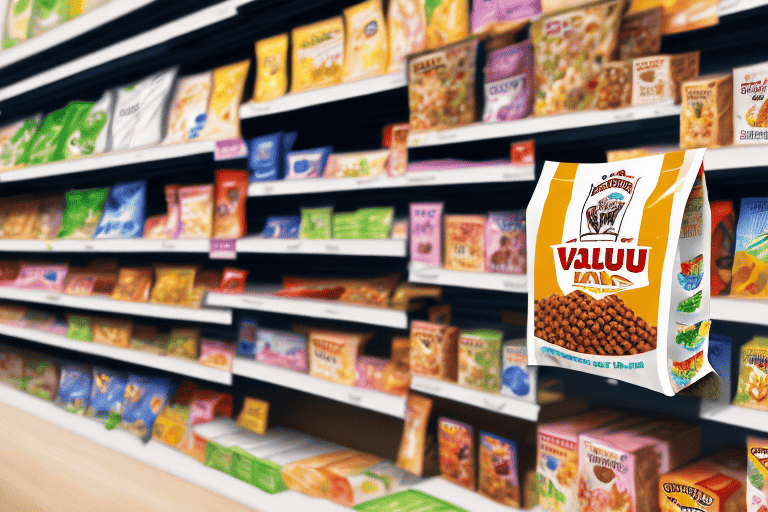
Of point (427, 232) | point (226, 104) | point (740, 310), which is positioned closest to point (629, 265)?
point (740, 310)

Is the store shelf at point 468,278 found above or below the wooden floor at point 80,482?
above

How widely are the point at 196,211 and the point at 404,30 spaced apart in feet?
4.17

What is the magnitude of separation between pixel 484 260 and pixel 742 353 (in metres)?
0.72

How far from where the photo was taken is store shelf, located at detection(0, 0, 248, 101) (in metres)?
2.26

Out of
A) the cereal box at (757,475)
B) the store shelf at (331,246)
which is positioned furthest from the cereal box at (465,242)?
the cereal box at (757,475)

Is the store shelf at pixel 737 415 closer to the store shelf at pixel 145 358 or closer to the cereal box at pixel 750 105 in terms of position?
the cereal box at pixel 750 105

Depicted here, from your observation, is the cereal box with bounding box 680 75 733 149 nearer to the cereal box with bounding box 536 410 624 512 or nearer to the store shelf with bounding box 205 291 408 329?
the cereal box with bounding box 536 410 624 512

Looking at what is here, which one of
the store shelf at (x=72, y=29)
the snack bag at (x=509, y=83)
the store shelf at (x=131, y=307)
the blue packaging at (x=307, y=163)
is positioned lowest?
the store shelf at (x=131, y=307)

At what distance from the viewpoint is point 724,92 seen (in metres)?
1.33

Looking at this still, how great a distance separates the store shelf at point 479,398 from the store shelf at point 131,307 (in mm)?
996

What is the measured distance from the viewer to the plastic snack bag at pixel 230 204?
2.46 metres

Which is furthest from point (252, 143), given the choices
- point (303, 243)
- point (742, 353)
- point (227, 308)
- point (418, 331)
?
point (742, 353)

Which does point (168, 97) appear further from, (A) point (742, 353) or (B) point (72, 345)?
(A) point (742, 353)

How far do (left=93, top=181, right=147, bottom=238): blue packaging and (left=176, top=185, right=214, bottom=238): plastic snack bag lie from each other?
1.08 feet
